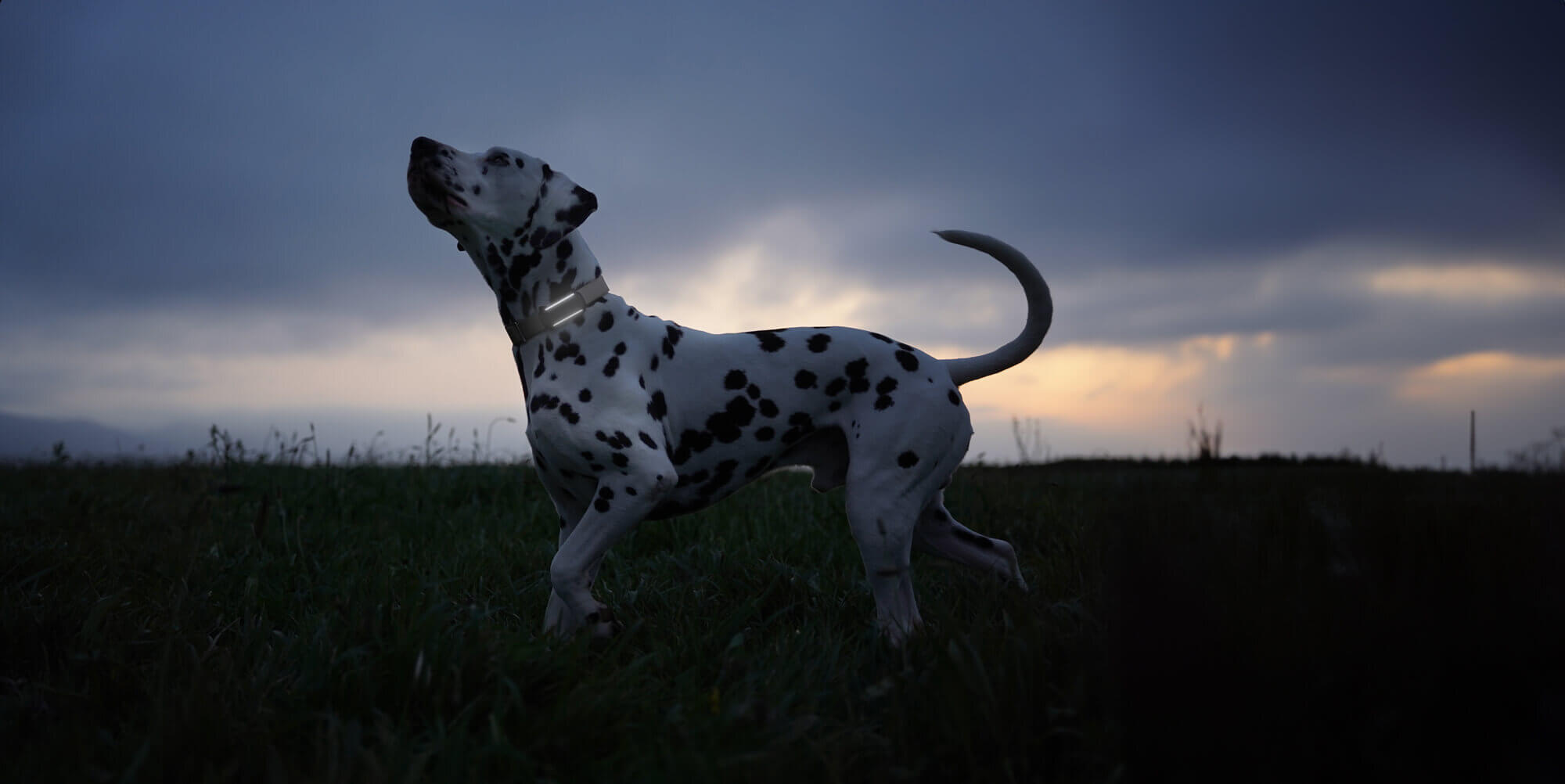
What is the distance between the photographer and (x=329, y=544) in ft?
18.6

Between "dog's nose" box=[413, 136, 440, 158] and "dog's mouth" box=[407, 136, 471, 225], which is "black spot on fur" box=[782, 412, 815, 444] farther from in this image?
"dog's nose" box=[413, 136, 440, 158]

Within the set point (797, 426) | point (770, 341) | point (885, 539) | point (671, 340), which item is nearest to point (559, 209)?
point (671, 340)

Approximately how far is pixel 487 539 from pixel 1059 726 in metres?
4.44

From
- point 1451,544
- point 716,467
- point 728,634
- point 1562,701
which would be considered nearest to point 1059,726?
point 1562,701

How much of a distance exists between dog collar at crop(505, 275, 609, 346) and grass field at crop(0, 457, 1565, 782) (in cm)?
124

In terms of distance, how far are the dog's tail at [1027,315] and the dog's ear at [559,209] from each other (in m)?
1.73

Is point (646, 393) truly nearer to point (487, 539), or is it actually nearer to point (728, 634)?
point (728, 634)

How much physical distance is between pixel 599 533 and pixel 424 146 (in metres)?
1.84

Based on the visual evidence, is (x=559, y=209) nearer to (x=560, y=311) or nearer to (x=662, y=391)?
(x=560, y=311)

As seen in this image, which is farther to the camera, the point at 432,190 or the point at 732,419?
the point at 732,419

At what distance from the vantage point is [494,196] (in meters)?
3.74

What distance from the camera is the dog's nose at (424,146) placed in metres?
3.63

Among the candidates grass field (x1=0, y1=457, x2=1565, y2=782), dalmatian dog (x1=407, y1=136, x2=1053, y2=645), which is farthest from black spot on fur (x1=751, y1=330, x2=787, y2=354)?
grass field (x1=0, y1=457, x2=1565, y2=782)

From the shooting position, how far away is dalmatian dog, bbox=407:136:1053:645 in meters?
3.63
